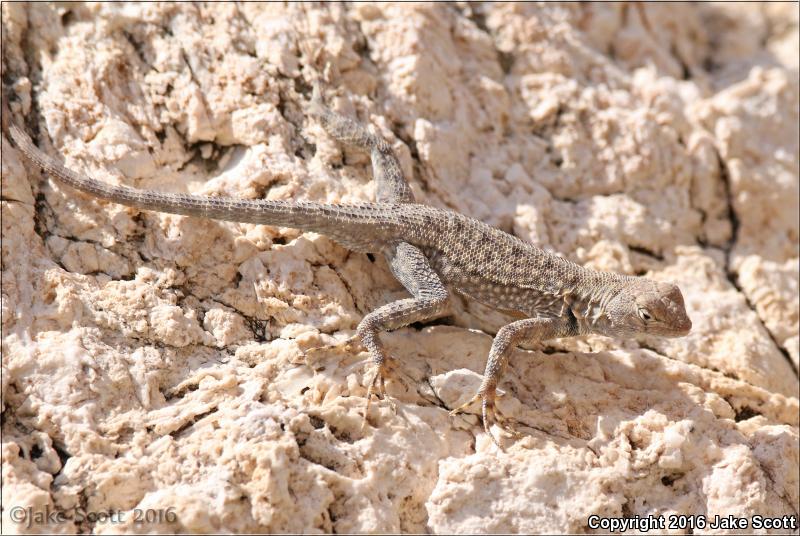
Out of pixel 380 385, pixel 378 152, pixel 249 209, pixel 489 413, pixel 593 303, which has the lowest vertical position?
pixel 489 413

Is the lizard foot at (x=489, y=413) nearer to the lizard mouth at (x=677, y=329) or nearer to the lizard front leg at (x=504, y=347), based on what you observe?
the lizard front leg at (x=504, y=347)

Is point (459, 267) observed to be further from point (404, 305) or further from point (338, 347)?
point (338, 347)

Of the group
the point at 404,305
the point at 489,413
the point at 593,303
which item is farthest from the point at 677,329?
the point at 404,305

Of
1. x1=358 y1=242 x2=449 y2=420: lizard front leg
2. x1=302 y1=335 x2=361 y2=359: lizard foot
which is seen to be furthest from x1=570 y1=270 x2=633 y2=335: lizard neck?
x1=302 y1=335 x2=361 y2=359: lizard foot

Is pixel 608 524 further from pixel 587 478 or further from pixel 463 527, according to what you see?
pixel 463 527

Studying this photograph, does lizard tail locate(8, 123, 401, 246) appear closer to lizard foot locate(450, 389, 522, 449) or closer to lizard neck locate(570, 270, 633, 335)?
lizard foot locate(450, 389, 522, 449)

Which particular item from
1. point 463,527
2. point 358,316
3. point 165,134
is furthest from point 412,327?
point 165,134

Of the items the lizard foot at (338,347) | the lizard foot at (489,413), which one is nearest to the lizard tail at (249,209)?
the lizard foot at (338,347)
